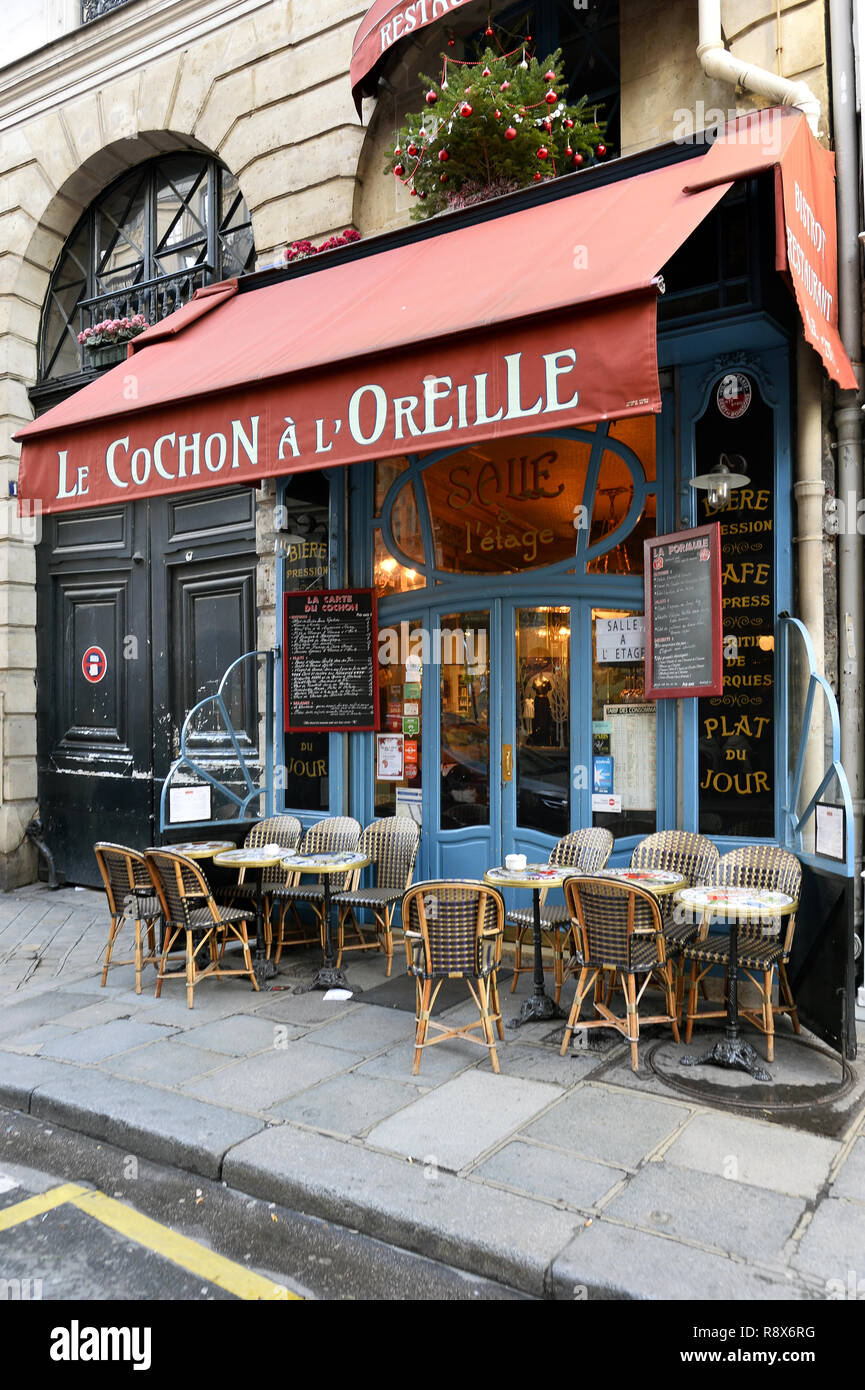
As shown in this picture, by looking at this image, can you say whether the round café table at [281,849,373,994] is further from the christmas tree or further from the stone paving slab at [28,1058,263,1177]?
the christmas tree

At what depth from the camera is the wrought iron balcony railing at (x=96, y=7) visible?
9.84 m

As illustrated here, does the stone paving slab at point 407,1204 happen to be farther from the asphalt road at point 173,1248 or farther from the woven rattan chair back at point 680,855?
the woven rattan chair back at point 680,855

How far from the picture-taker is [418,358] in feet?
16.3

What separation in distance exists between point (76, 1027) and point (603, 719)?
3.86 metres

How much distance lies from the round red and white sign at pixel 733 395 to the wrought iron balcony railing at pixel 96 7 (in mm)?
7930

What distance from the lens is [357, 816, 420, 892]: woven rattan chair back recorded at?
23.0ft

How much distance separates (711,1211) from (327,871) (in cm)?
338

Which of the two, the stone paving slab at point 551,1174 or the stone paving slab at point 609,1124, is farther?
the stone paving slab at point 609,1124

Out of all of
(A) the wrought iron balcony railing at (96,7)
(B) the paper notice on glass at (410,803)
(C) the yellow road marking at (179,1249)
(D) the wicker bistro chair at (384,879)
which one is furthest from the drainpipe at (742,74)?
(A) the wrought iron balcony railing at (96,7)

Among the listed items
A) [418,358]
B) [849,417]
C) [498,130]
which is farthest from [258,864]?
[498,130]

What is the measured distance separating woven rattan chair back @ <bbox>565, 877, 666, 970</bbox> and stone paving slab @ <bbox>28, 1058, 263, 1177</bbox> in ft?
6.07

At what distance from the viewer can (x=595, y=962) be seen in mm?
4945
